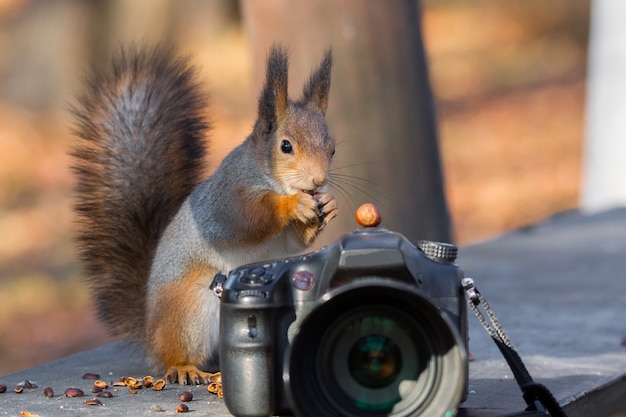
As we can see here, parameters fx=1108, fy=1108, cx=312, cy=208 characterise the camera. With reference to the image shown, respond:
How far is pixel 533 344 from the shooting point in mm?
2686

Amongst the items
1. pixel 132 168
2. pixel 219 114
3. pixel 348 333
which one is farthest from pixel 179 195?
pixel 219 114

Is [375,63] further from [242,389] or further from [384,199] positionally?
[242,389]

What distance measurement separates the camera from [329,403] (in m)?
1.72

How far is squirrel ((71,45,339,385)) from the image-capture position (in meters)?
2.26

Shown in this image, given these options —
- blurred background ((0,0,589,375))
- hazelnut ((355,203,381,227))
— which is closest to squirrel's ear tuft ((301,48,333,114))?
hazelnut ((355,203,381,227))

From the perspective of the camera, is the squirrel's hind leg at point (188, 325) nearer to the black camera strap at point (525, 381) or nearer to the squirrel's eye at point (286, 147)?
the squirrel's eye at point (286, 147)

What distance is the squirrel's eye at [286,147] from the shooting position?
2271mm

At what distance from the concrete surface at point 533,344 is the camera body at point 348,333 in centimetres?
24

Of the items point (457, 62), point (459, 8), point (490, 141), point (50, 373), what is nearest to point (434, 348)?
point (50, 373)

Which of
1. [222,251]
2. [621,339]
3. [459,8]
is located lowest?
[621,339]

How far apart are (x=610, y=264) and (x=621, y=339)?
39.6 inches

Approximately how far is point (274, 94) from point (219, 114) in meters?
6.99

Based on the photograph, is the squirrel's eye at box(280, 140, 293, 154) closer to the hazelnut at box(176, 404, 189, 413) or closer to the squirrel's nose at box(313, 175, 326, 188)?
the squirrel's nose at box(313, 175, 326, 188)

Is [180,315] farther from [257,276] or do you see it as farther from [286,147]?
[257,276]
